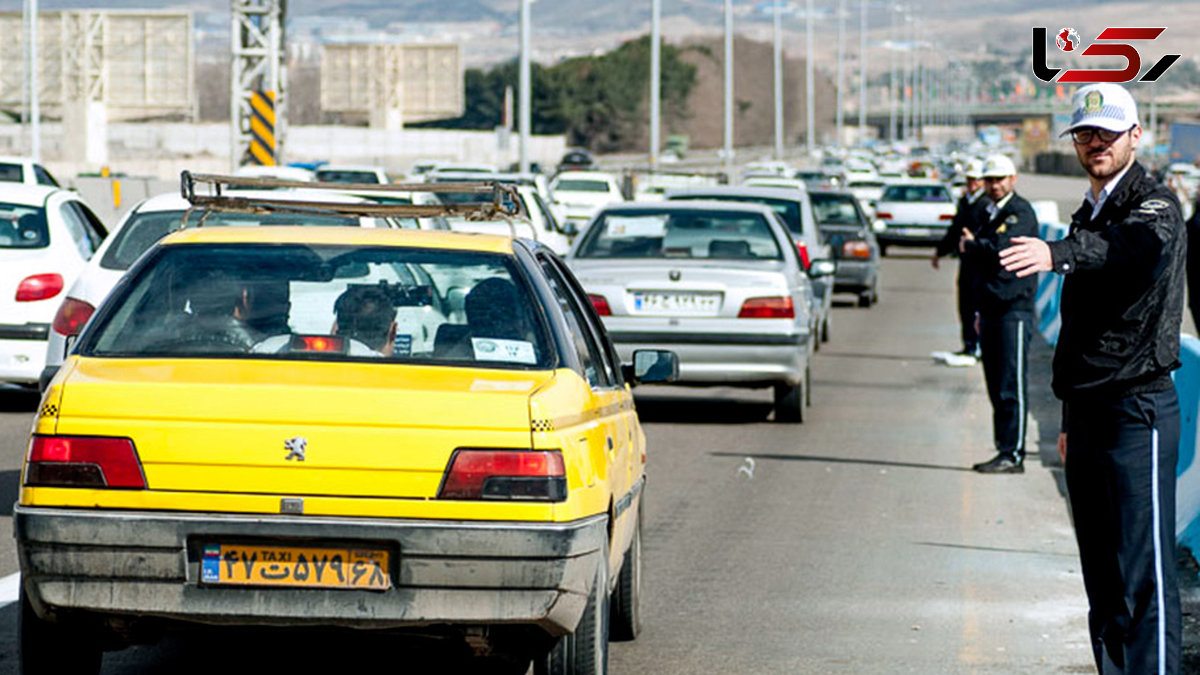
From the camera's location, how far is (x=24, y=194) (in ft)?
53.3

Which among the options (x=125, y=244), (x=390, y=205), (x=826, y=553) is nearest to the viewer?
(x=390, y=205)

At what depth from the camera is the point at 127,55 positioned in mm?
82250

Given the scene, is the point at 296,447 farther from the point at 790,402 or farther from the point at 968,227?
the point at 790,402

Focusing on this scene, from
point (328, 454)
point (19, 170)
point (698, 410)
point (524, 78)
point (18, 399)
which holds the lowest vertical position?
point (698, 410)

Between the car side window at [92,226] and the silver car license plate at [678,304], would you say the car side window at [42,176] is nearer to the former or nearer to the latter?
the car side window at [92,226]

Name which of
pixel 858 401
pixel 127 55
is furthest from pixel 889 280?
pixel 127 55

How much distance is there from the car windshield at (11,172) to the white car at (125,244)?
19580 mm

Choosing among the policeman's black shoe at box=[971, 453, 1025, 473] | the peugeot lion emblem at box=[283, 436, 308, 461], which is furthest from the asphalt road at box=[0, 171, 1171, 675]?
the peugeot lion emblem at box=[283, 436, 308, 461]

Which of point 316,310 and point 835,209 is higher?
point 316,310

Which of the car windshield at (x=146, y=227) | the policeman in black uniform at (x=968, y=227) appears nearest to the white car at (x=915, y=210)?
Result: the policeman in black uniform at (x=968, y=227)

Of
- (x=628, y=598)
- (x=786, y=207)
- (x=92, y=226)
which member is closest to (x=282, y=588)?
(x=628, y=598)

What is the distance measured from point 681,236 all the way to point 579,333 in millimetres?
9675

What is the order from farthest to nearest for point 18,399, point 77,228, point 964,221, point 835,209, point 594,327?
point 835,209, point 18,399, point 77,228, point 964,221, point 594,327

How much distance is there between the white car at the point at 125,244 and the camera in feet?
41.7
